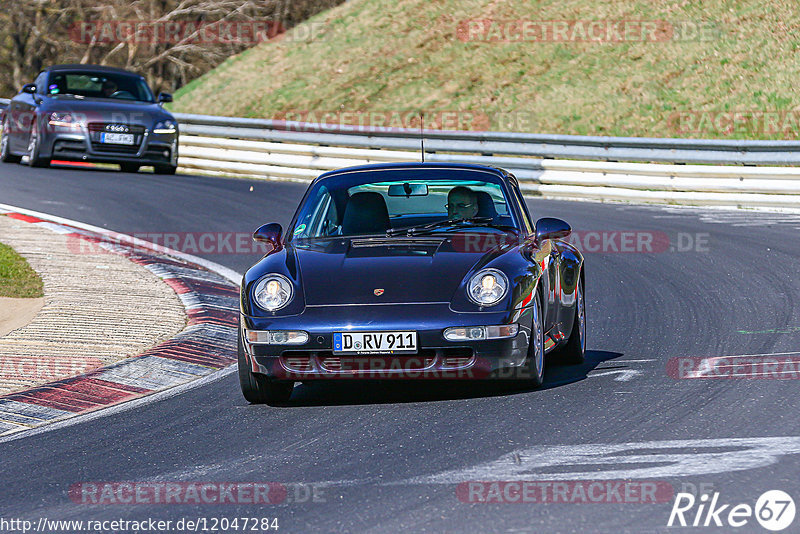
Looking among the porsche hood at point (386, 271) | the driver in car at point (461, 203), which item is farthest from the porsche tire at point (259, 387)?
the driver in car at point (461, 203)

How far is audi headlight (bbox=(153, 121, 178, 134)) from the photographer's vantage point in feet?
68.2

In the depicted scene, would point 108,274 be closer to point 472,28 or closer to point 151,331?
point 151,331

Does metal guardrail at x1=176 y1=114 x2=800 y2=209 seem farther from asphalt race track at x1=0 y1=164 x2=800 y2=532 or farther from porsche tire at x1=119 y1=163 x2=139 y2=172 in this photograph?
asphalt race track at x1=0 y1=164 x2=800 y2=532

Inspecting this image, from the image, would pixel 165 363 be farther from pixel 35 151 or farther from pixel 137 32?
A: pixel 137 32

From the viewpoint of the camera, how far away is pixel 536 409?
6746mm

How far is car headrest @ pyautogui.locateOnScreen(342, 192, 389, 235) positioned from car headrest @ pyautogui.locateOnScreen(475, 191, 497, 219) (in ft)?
1.90

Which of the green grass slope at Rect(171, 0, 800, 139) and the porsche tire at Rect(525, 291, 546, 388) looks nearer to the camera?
the porsche tire at Rect(525, 291, 546, 388)

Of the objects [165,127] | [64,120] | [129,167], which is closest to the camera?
[64,120]

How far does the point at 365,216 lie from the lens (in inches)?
321

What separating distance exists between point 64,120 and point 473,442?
15616 millimetres

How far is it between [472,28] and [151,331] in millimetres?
24320

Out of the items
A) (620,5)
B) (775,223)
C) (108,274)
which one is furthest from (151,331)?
(620,5)

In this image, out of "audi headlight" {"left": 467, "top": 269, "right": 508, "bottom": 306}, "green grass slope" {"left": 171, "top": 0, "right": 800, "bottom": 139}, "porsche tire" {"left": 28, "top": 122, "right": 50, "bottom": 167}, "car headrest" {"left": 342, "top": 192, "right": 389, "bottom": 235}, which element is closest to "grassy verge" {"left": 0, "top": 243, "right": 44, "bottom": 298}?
"car headrest" {"left": 342, "top": 192, "right": 389, "bottom": 235}

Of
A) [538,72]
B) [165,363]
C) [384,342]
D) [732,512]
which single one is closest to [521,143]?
[538,72]
